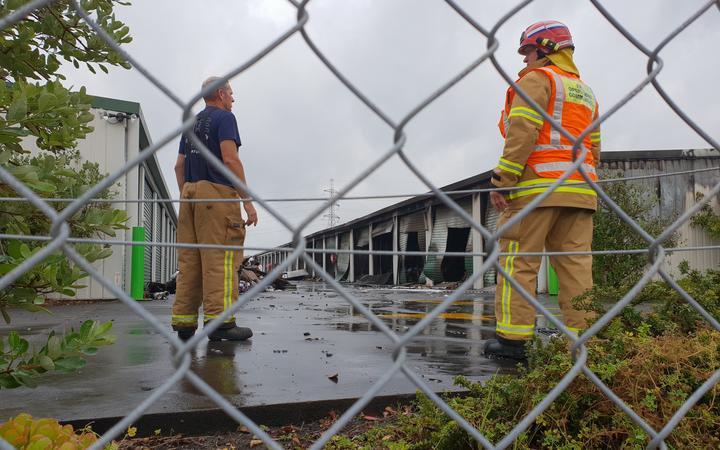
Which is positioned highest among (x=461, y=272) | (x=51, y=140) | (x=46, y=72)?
(x=46, y=72)

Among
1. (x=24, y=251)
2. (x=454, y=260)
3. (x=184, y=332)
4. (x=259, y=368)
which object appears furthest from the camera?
(x=454, y=260)

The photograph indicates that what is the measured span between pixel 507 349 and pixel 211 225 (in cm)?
236

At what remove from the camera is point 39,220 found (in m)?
1.90

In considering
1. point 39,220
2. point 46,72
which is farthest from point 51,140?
point 46,72

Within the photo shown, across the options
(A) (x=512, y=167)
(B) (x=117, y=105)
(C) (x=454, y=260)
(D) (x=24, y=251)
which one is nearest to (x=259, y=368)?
(A) (x=512, y=167)

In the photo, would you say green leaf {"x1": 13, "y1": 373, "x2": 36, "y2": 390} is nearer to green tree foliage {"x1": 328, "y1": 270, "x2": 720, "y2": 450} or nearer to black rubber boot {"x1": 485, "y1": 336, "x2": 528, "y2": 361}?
green tree foliage {"x1": 328, "y1": 270, "x2": 720, "y2": 450}

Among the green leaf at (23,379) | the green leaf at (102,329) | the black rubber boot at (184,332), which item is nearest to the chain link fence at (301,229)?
the green leaf at (102,329)

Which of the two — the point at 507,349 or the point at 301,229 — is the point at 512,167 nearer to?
the point at 507,349

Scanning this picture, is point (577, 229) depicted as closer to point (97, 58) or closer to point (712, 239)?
point (97, 58)

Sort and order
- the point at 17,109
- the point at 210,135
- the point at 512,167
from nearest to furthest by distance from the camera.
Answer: the point at 17,109 → the point at 512,167 → the point at 210,135

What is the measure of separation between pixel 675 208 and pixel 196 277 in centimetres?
1202

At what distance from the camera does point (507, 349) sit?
143 inches

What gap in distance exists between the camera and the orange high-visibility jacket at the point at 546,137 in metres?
3.36

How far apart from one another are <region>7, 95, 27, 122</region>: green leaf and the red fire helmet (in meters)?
3.07
